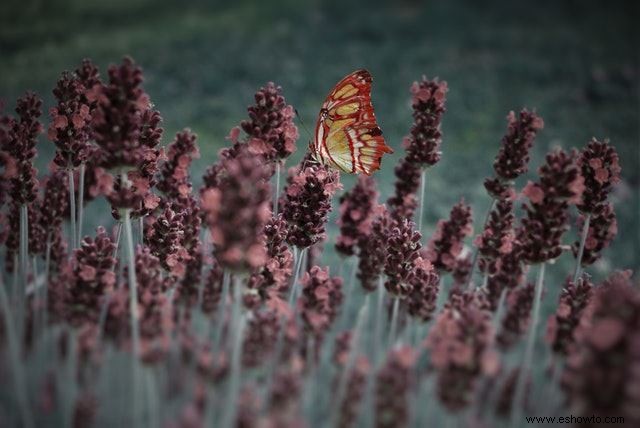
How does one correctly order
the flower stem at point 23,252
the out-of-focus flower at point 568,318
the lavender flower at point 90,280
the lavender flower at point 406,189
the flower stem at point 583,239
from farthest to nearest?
the lavender flower at point 406,189, the flower stem at point 583,239, the flower stem at point 23,252, the out-of-focus flower at point 568,318, the lavender flower at point 90,280

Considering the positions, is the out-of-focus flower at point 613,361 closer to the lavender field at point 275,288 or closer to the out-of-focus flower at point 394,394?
the lavender field at point 275,288

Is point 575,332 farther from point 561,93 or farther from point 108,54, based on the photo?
point 108,54

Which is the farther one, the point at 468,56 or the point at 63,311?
the point at 468,56

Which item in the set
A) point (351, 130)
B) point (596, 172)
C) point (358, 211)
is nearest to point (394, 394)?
point (358, 211)

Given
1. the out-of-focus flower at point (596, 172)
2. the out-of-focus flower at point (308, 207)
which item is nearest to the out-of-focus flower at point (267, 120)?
the out-of-focus flower at point (308, 207)

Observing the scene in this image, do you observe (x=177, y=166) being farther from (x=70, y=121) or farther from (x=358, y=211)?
(x=358, y=211)

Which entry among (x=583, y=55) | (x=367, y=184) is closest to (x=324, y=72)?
(x=583, y=55)
